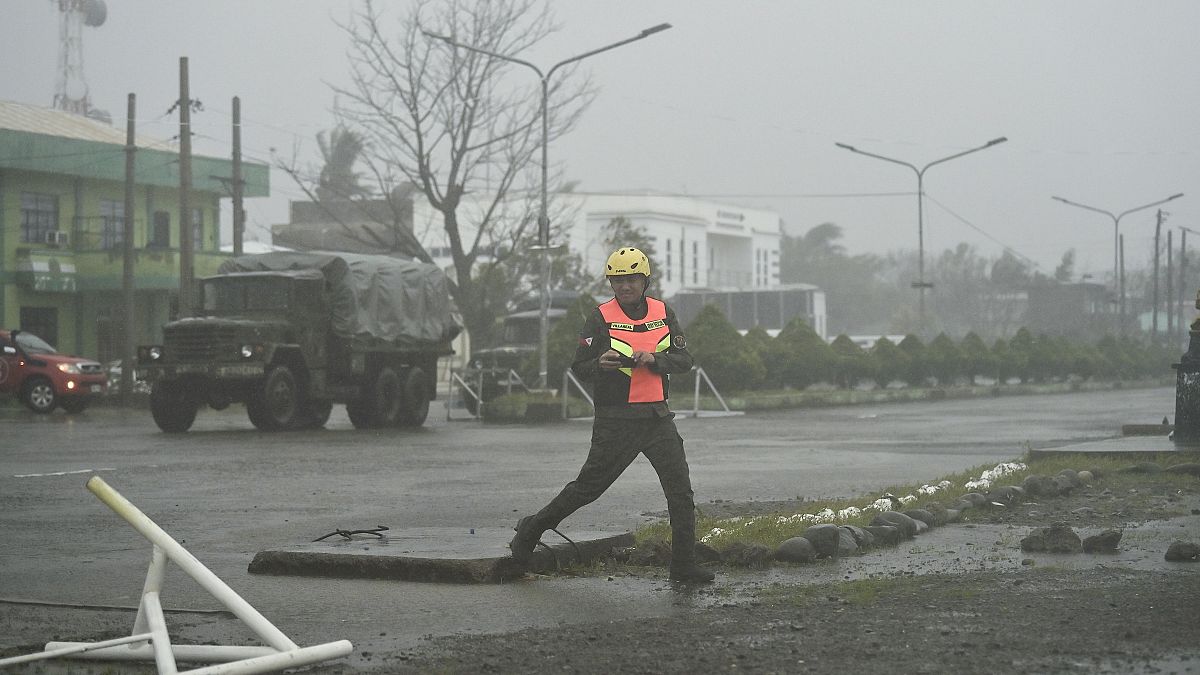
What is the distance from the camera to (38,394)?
104 ft

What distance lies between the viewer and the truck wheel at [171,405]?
24328 millimetres

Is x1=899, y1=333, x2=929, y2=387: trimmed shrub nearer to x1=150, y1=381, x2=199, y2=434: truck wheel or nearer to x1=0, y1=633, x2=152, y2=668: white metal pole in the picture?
x1=150, y1=381, x2=199, y2=434: truck wheel

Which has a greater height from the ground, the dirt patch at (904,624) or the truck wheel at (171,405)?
the truck wheel at (171,405)

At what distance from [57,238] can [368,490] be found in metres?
35.7

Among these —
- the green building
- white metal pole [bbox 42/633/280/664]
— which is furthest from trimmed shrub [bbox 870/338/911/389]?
white metal pole [bbox 42/633/280/664]

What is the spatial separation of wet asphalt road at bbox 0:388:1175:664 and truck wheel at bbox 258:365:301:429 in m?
0.50

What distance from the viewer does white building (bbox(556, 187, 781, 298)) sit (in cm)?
11156

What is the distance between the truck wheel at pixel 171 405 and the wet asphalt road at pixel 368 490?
42 cm

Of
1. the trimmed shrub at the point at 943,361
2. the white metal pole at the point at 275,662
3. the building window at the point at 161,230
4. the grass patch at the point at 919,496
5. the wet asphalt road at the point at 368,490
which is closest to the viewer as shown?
the white metal pole at the point at 275,662

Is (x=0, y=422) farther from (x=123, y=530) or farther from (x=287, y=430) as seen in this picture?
(x=123, y=530)

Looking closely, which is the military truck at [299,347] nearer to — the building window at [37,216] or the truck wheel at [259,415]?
the truck wheel at [259,415]

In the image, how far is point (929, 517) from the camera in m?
10.4

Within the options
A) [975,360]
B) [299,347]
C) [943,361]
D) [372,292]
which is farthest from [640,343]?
[975,360]

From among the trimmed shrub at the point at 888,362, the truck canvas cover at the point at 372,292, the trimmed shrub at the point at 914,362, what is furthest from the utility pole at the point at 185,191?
the trimmed shrub at the point at 914,362
